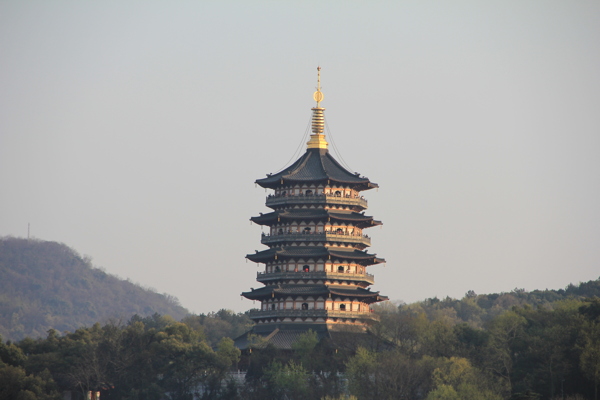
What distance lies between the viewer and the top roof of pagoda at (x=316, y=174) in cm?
8900

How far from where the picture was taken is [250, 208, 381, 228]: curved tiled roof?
3465 inches

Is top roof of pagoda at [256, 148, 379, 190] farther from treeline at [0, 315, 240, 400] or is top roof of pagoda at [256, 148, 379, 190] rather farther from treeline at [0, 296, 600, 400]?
treeline at [0, 315, 240, 400]

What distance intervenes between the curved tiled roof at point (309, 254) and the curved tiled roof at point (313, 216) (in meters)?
2.30

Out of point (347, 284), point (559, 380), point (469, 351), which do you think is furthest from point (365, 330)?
point (559, 380)

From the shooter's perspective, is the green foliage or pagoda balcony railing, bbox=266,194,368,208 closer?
the green foliage

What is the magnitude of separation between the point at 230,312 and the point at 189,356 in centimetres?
6622

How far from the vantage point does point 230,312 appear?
14712 centimetres

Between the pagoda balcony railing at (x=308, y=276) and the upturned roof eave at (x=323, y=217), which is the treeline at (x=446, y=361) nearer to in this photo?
the pagoda balcony railing at (x=308, y=276)

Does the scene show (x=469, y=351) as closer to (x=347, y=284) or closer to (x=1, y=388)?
(x=347, y=284)

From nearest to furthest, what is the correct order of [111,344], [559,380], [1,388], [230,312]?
[559,380]
[1,388]
[111,344]
[230,312]

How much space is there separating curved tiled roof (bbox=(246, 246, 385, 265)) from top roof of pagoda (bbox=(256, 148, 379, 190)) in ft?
17.0

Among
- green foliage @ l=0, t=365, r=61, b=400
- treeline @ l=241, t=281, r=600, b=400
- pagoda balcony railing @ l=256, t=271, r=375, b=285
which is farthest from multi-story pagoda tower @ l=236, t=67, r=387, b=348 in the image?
green foliage @ l=0, t=365, r=61, b=400

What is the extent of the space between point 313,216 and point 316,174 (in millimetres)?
3602

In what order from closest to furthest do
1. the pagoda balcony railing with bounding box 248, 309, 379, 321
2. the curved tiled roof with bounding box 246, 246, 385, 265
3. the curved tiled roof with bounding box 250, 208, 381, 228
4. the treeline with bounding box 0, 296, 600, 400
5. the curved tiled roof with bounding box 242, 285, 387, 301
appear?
the treeline with bounding box 0, 296, 600, 400, the pagoda balcony railing with bounding box 248, 309, 379, 321, the curved tiled roof with bounding box 242, 285, 387, 301, the curved tiled roof with bounding box 246, 246, 385, 265, the curved tiled roof with bounding box 250, 208, 381, 228
